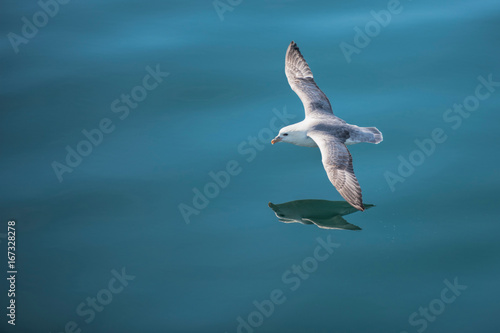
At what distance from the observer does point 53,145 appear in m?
14.1

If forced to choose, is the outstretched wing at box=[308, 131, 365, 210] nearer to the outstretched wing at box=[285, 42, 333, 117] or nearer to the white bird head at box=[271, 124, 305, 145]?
the white bird head at box=[271, 124, 305, 145]

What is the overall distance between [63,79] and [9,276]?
5.74 m

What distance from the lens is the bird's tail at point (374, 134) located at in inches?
526

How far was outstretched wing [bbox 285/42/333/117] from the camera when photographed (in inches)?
559

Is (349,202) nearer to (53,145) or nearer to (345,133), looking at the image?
(345,133)

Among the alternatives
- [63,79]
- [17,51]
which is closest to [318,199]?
[63,79]

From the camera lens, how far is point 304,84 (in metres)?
14.8

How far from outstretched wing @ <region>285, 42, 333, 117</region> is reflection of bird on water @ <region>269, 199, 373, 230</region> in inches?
84.0

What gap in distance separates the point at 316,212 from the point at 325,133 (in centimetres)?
165

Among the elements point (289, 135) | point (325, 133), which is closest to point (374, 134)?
point (325, 133)

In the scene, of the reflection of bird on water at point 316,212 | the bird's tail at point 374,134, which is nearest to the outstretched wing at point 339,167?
the reflection of bird on water at point 316,212

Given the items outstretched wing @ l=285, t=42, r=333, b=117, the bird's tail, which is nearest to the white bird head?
outstretched wing @ l=285, t=42, r=333, b=117

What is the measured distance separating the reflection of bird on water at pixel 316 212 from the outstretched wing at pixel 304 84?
7.00 ft

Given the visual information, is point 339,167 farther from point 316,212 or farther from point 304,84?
point 304,84
